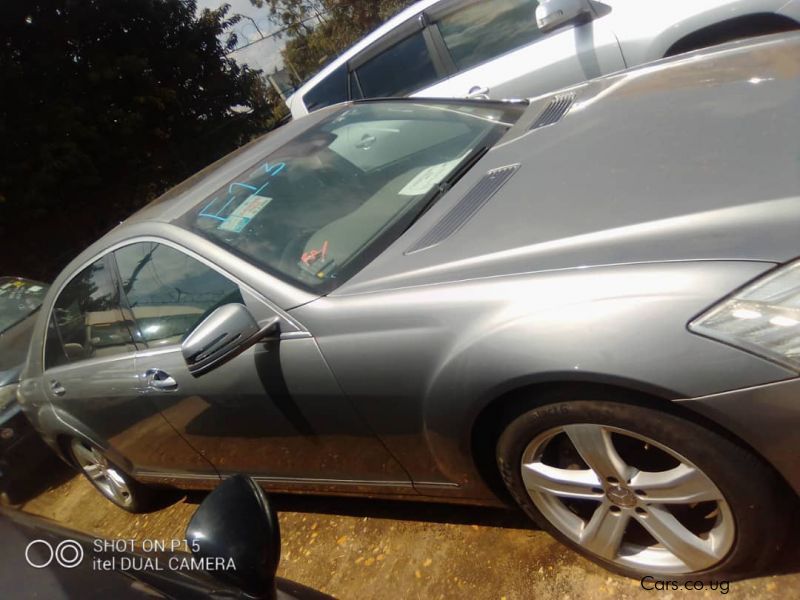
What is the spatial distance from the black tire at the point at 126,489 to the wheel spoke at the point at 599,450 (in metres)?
2.75

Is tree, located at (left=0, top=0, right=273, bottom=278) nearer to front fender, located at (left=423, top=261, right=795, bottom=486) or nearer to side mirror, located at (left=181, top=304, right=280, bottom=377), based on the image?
side mirror, located at (left=181, top=304, right=280, bottom=377)

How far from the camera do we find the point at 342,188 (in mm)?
2879

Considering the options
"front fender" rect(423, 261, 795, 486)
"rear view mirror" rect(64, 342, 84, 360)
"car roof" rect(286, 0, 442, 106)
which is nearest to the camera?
"front fender" rect(423, 261, 795, 486)

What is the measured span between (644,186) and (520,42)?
11.0ft

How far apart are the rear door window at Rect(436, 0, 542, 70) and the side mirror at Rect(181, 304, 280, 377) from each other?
3437mm

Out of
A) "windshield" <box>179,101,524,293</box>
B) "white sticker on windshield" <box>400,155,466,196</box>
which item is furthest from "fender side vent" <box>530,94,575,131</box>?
"white sticker on windshield" <box>400,155,466,196</box>

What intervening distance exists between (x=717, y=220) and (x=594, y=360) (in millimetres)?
470

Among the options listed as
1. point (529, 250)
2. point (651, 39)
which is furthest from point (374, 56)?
point (529, 250)

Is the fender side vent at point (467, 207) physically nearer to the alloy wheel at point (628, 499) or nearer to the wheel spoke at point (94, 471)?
the alloy wheel at point (628, 499)

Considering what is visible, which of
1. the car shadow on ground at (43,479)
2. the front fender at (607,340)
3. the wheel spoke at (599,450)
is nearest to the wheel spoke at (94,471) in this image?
the car shadow on ground at (43,479)

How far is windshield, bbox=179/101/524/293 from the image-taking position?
2.50m

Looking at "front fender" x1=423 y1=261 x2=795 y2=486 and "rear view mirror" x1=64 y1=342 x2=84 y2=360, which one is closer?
"front fender" x1=423 y1=261 x2=795 y2=486

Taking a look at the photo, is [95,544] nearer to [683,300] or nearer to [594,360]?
[594,360]

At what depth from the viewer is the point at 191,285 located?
8.91 ft
